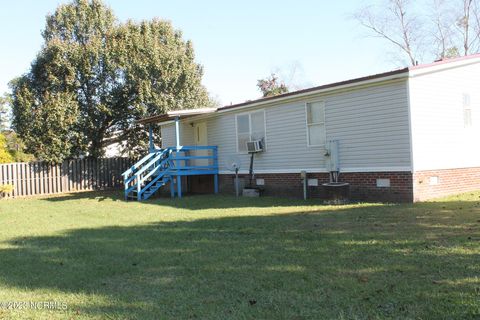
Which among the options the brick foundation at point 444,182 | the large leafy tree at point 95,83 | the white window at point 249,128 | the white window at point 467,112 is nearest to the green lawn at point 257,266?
the brick foundation at point 444,182

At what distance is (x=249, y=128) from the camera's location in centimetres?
1526

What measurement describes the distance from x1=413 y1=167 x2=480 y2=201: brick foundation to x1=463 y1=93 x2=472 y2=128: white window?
120 cm

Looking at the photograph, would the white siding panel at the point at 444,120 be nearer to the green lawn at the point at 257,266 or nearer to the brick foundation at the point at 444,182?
the brick foundation at the point at 444,182

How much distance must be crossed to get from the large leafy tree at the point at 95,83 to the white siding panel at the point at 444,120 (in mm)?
14202

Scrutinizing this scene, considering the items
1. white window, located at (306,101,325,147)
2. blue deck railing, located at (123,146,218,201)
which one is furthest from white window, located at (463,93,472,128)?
blue deck railing, located at (123,146,218,201)

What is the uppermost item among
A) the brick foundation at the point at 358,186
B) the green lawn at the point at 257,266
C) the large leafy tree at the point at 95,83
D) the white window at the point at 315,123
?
the large leafy tree at the point at 95,83

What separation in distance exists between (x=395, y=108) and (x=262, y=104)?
482 centimetres

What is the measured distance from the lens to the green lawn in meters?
3.90

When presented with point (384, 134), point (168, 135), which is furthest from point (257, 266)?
point (168, 135)

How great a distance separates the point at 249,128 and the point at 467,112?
21.3 ft

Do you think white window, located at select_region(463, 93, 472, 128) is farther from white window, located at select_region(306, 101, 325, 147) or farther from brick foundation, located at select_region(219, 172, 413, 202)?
white window, located at select_region(306, 101, 325, 147)

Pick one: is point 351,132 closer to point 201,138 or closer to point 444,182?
point 444,182

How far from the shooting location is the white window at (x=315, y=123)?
1258cm

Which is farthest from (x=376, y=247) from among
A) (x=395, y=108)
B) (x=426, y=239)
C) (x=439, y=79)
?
(x=439, y=79)
